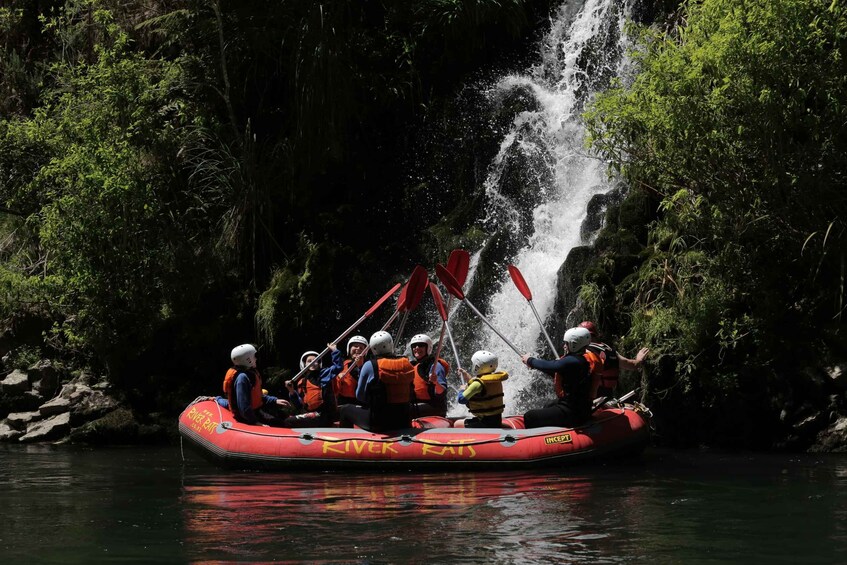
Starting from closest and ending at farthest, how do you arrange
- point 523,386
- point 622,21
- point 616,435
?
point 616,435, point 523,386, point 622,21

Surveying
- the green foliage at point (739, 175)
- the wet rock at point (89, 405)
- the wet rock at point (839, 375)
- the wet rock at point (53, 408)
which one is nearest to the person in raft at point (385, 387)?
the green foliage at point (739, 175)

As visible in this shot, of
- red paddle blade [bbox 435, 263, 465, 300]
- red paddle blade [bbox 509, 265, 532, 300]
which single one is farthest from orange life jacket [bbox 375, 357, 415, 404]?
red paddle blade [bbox 509, 265, 532, 300]

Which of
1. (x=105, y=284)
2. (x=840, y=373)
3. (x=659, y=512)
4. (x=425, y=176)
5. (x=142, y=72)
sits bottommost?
(x=659, y=512)

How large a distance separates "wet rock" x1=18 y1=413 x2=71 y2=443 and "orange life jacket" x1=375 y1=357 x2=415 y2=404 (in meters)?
5.84

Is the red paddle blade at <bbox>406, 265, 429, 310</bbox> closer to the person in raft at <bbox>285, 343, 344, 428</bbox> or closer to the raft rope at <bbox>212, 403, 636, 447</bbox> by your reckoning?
the person in raft at <bbox>285, 343, 344, 428</bbox>

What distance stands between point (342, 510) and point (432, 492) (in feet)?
3.35

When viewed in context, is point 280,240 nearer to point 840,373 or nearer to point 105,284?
point 105,284

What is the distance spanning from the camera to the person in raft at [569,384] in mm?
9750

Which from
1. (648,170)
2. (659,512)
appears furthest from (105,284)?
(659,512)

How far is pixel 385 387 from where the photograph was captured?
10.1m

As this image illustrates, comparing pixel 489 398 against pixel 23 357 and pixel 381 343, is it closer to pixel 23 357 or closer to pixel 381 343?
pixel 381 343

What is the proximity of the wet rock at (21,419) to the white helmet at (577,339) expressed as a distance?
7803mm

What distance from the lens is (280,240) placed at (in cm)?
1588

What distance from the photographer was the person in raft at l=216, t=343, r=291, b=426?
1052cm
